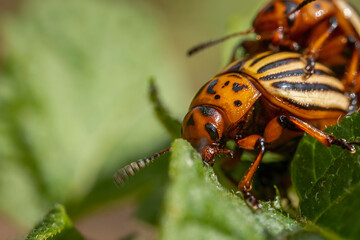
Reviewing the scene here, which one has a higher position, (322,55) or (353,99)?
(322,55)

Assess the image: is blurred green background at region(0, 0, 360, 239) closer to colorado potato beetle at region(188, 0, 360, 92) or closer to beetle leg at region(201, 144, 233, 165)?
colorado potato beetle at region(188, 0, 360, 92)

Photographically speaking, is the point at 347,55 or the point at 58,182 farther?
the point at 58,182

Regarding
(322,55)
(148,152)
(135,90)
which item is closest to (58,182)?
(148,152)

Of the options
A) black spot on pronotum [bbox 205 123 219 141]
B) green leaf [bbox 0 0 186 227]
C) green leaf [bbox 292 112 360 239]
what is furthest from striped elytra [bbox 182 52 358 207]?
green leaf [bbox 0 0 186 227]

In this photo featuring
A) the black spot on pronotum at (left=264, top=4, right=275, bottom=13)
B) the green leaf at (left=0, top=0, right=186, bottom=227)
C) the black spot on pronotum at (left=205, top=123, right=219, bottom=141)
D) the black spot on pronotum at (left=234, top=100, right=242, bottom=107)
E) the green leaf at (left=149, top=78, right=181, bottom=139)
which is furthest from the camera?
the green leaf at (left=0, top=0, right=186, bottom=227)

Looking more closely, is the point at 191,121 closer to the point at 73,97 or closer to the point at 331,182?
the point at 331,182

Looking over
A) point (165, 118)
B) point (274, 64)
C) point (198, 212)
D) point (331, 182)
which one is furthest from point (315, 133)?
point (198, 212)

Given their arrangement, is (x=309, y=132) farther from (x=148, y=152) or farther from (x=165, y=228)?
(x=148, y=152)
